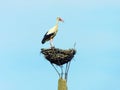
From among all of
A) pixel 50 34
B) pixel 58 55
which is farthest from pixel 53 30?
pixel 58 55

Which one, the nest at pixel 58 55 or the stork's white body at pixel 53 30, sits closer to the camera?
the nest at pixel 58 55

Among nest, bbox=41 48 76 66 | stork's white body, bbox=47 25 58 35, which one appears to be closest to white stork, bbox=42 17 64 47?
stork's white body, bbox=47 25 58 35

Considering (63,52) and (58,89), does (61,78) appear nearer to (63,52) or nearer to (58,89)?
(58,89)

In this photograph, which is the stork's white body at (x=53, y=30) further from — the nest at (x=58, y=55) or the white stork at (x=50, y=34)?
the nest at (x=58, y=55)

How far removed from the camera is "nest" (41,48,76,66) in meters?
36.0

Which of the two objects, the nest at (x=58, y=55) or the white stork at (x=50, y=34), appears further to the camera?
the white stork at (x=50, y=34)

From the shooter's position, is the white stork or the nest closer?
the nest

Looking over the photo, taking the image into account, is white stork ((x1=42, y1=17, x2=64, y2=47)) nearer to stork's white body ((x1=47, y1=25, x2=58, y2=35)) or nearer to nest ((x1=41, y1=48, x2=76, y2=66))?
stork's white body ((x1=47, y1=25, x2=58, y2=35))

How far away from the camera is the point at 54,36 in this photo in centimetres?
3916

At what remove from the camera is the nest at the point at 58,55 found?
1416 inches

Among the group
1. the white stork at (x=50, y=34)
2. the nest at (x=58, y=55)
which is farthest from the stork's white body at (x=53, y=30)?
the nest at (x=58, y=55)

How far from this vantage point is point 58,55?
3703 cm

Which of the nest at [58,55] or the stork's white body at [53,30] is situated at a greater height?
the stork's white body at [53,30]

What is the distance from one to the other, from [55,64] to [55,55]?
1.41 meters
